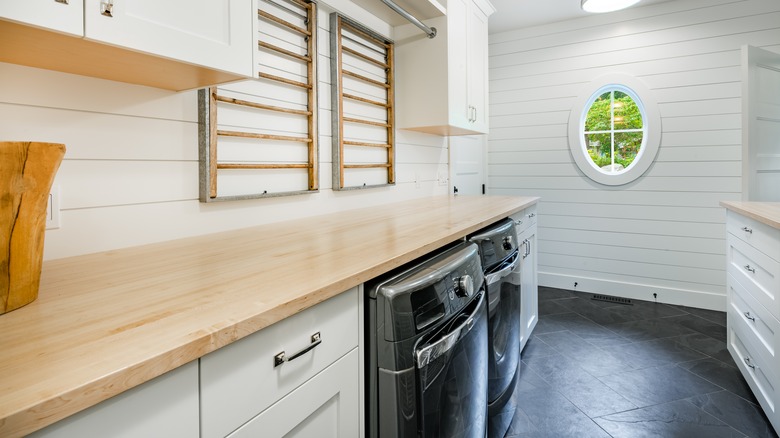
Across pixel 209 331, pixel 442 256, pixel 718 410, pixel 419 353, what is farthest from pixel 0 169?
pixel 718 410

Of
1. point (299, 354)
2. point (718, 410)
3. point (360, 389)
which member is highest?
point (299, 354)

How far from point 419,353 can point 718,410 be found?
187 cm

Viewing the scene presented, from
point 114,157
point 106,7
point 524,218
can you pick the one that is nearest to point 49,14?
point 106,7

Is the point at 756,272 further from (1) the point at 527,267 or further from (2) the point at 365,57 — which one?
(2) the point at 365,57

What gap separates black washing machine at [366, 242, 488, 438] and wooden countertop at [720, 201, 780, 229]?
1358mm

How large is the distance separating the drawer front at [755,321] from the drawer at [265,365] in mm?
1835

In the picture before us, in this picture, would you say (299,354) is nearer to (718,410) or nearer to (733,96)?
(718,410)

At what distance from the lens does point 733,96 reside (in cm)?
311

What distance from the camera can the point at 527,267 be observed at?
7.80 feet

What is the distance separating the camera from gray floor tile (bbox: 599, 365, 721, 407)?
80.2 inches

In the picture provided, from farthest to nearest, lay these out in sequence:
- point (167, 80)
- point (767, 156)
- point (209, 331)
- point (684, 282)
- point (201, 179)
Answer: point (684, 282) < point (767, 156) < point (201, 179) < point (167, 80) < point (209, 331)

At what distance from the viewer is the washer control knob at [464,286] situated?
44.8 inches

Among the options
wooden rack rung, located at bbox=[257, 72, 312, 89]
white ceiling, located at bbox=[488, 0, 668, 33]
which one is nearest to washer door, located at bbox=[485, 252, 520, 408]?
wooden rack rung, located at bbox=[257, 72, 312, 89]

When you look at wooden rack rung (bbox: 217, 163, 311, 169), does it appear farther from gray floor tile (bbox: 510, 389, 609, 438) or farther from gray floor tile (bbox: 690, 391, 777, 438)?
gray floor tile (bbox: 690, 391, 777, 438)
